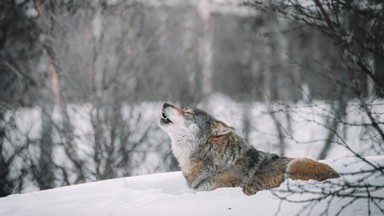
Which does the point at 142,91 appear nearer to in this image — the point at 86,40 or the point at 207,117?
the point at 86,40

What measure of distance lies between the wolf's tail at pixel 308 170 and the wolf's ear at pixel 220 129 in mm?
892

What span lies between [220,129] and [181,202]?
4.62ft

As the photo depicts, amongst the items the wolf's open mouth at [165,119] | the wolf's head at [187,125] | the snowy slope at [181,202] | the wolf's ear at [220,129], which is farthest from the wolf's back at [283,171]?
the wolf's open mouth at [165,119]

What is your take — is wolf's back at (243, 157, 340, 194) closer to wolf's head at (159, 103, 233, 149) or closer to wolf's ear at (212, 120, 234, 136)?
wolf's ear at (212, 120, 234, 136)

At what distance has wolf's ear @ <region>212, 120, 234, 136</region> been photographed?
180 inches

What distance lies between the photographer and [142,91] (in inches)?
363

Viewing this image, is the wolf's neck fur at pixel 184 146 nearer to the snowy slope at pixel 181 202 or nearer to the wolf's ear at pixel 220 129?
the wolf's ear at pixel 220 129

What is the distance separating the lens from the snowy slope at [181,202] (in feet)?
9.86

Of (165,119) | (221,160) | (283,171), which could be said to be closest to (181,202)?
(221,160)

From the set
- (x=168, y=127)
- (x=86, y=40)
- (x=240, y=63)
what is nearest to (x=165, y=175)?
(x=168, y=127)

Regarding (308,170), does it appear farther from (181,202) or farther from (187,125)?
(187,125)

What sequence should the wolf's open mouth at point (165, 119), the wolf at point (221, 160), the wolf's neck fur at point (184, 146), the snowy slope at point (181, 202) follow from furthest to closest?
the wolf's open mouth at point (165, 119) < the wolf's neck fur at point (184, 146) < the wolf at point (221, 160) < the snowy slope at point (181, 202)

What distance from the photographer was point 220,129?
4617mm

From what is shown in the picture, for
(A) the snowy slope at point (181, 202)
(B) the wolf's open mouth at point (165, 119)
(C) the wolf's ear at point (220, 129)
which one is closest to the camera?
(A) the snowy slope at point (181, 202)
